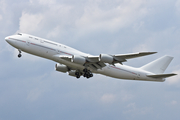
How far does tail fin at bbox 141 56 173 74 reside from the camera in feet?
176

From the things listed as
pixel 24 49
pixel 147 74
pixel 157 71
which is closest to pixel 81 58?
pixel 24 49

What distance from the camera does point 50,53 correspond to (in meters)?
43.0

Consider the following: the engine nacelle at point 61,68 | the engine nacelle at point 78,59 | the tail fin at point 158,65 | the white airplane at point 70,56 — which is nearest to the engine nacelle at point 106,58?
the white airplane at point 70,56

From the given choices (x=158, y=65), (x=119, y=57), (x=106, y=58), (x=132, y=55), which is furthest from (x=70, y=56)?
(x=158, y=65)

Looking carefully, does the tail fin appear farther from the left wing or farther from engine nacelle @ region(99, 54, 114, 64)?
engine nacelle @ region(99, 54, 114, 64)

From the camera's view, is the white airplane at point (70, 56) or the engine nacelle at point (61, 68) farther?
the engine nacelle at point (61, 68)

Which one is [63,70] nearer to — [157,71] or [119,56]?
[119,56]

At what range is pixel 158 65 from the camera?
180 ft

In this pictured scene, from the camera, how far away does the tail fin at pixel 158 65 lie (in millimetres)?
53656

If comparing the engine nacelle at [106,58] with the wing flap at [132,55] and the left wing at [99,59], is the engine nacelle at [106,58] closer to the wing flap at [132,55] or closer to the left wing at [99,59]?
the left wing at [99,59]

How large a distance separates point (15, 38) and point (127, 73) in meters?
19.5

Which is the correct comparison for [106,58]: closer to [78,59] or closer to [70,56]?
[78,59]

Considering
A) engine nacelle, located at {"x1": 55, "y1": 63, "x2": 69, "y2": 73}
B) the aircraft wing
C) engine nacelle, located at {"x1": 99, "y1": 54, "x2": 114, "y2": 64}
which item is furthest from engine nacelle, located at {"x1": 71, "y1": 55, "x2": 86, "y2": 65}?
engine nacelle, located at {"x1": 55, "y1": 63, "x2": 69, "y2": 73}

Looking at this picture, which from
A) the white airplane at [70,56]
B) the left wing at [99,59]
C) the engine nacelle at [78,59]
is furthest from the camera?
the engine nacelle at [78,59]
